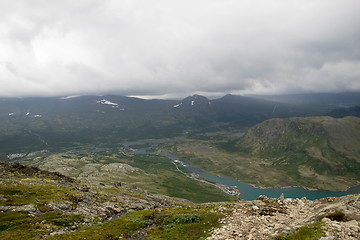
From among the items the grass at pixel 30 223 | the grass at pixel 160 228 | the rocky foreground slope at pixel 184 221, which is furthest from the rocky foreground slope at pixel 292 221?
the grass at pixel 30 223

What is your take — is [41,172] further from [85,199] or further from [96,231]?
[96,231]

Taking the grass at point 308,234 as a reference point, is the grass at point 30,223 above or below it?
below

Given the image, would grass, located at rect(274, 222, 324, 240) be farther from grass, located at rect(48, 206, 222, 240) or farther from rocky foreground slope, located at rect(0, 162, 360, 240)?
grass, located at rect(48, 206, 222, 240)

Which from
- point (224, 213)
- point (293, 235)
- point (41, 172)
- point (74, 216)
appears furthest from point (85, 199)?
point (293, 235)

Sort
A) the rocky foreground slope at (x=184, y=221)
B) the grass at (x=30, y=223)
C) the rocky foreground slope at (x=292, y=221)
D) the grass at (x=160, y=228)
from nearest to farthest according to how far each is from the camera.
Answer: the rocky foreground slope at (x=292, y=221), the rocky foreground slope at (x=184, y=221), the grass at (x=160, y=228), the grass at (x=30, y=223)

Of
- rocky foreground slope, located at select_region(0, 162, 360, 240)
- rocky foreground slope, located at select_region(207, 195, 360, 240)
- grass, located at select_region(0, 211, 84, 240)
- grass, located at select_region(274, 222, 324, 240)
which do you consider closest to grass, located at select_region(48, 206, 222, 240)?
rocky foreground slope, located at select_region(0, 162, 360, 240)

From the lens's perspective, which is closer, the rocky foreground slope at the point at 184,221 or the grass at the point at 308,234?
the grass at the point at 308,234

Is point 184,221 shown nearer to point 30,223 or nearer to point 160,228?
point 160,228

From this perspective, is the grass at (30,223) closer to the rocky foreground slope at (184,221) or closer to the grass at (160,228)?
the rocky foreground slope at (184,221)

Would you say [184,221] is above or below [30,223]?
above

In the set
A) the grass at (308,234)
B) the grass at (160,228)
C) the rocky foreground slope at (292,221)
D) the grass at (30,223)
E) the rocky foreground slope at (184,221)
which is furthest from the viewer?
the grass at (30,223)

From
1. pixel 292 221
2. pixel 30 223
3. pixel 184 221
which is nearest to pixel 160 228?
pixel 184 221
